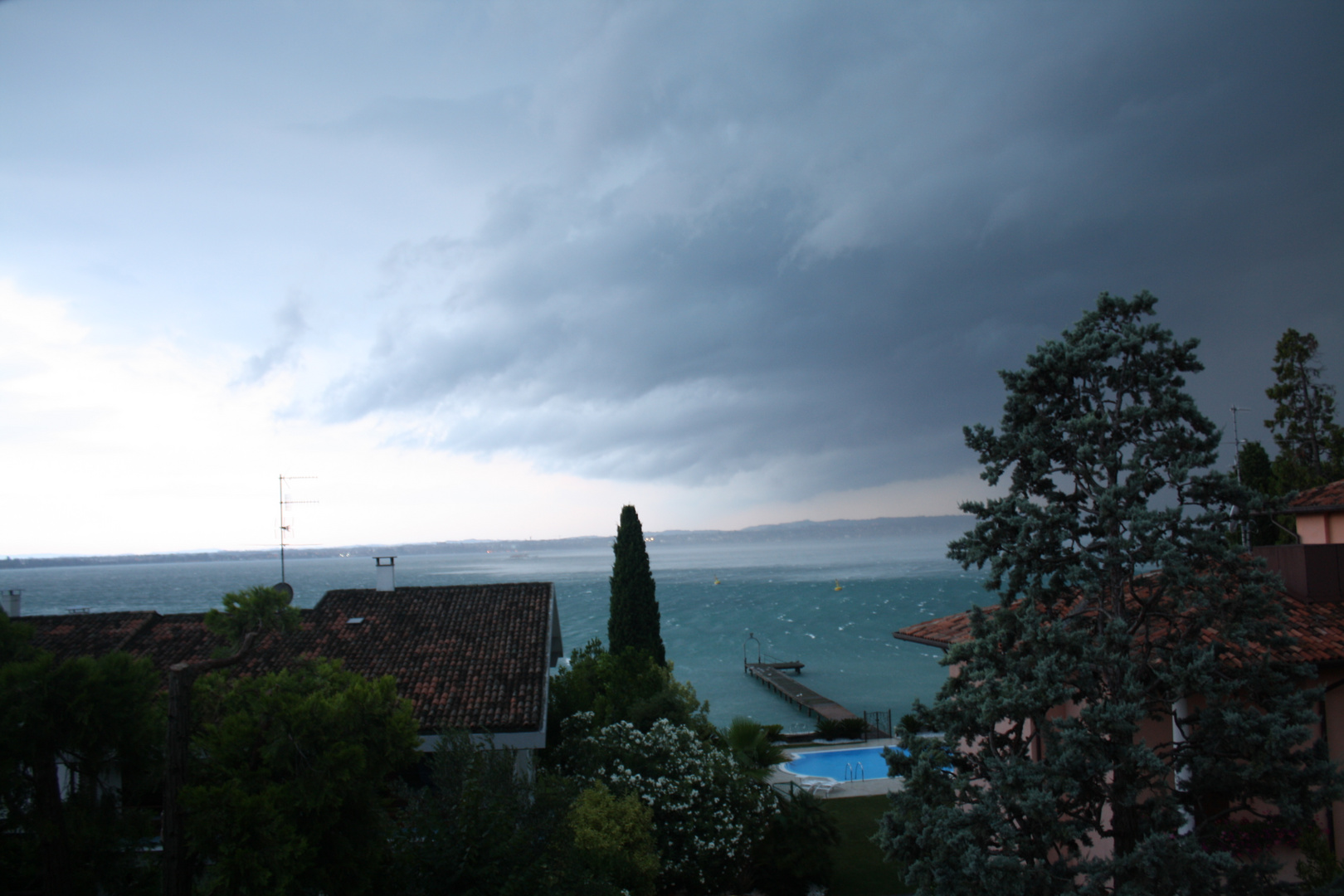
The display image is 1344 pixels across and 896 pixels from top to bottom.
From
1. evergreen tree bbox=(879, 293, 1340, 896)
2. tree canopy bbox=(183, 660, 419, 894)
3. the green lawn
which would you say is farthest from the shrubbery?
tree canopy bbox=(183, 660, 419, 894)

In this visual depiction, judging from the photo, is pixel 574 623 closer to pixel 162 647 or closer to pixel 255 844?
pixel 162 647

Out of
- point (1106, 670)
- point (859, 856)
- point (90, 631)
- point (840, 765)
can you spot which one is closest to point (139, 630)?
point (90, 631)

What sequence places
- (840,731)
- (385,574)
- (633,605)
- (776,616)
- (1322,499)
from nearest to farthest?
(1322,499) → (385,574) → (633,605) → (840,731) → (776,616)

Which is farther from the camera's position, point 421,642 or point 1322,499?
point 421,642

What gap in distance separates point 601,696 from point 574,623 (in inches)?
3166

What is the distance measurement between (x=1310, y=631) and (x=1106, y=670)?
4886 mm

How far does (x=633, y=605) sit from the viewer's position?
87.8 ft

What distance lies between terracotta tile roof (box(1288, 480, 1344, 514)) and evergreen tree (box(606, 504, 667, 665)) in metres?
16.9

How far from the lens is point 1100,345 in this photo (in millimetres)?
9078

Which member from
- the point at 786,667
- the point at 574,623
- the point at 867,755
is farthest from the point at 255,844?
the point at 574,623

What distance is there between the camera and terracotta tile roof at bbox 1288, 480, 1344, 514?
45.3 ft

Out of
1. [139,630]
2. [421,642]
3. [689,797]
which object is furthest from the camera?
[139,630]

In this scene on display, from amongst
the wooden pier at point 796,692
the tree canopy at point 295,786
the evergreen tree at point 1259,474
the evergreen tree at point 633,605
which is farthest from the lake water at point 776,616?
the tree canopy at point 295,786

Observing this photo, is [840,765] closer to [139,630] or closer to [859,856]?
[859,856]
